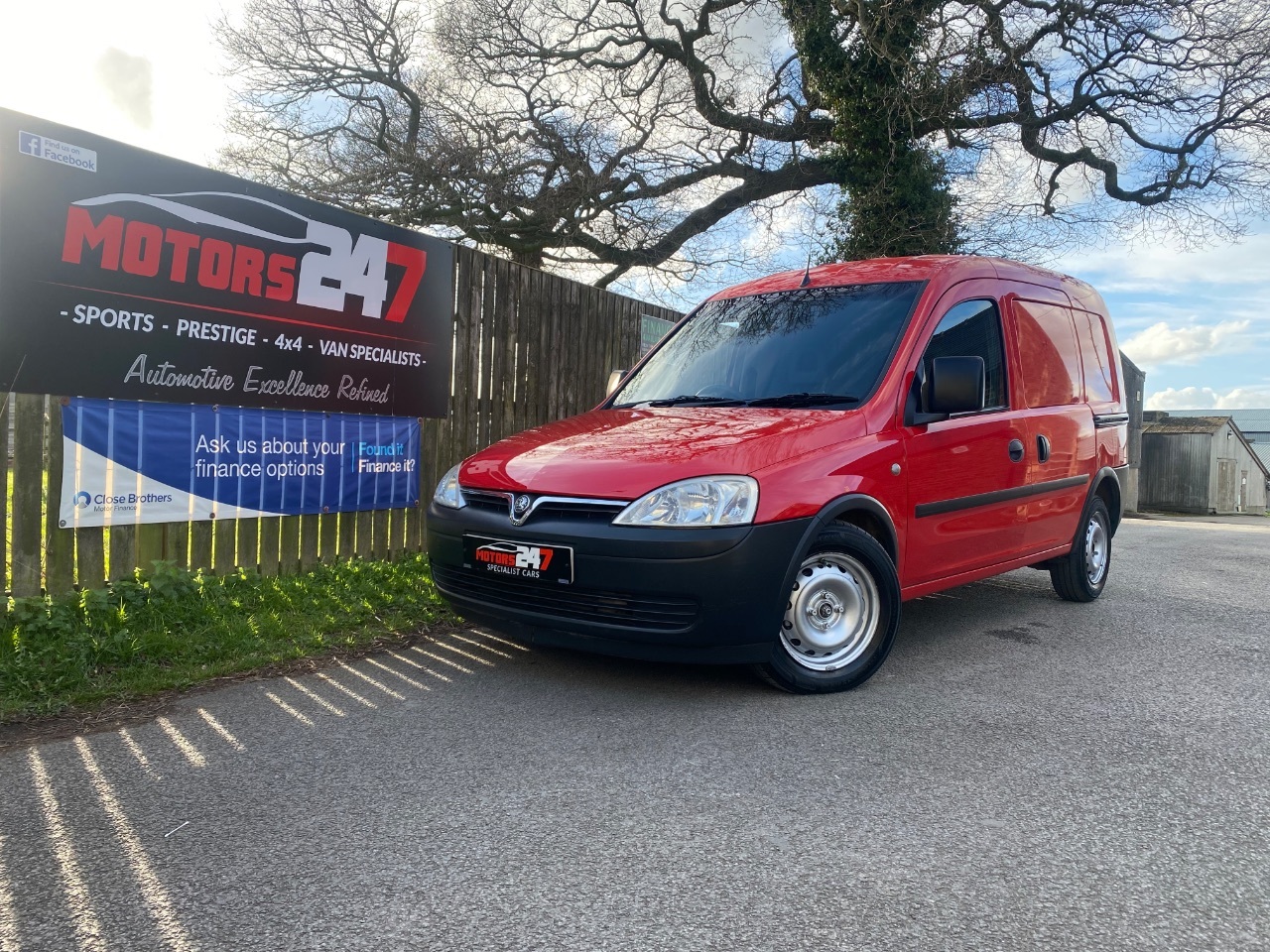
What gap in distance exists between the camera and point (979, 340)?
202 inches

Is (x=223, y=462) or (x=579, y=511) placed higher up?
(x=223, y=462)

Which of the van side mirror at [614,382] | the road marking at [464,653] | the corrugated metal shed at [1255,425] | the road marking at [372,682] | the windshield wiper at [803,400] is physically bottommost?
the road marking at [372,682]

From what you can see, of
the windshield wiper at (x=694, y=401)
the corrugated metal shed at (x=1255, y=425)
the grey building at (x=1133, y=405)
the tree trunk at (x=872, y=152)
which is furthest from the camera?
the corrugated metal shed at (x=1255, y=425)

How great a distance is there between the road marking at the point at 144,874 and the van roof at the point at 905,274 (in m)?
4.24

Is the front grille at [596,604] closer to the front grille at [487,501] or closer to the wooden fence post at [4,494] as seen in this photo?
the front grille at [487,501]

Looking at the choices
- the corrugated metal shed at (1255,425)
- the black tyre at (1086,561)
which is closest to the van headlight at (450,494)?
the black tyre at (1086,561)

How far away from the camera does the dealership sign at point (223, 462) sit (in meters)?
4.84

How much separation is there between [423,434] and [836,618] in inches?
158

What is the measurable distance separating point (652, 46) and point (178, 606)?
18.2 m

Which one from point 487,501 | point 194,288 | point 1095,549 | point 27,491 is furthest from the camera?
point 1095,549

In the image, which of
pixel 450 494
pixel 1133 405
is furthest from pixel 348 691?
pixel 1133 405

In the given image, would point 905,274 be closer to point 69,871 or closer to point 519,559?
point 519,559

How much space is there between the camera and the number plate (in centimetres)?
377

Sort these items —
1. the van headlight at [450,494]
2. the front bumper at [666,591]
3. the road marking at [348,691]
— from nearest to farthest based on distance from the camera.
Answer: the front bumper at [666,591] → the road marking at [348,691] → the van headlight at [450,494]
